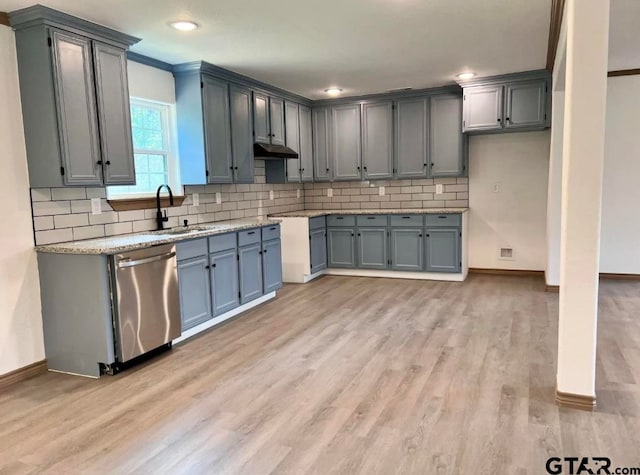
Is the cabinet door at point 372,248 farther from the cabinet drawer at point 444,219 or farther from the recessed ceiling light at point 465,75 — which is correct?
the recessed ceiling light at point 465,75

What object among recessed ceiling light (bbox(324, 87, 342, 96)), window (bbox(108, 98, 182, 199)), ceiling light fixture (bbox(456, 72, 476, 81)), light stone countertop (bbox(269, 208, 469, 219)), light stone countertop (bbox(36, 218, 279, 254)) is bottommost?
light stone countertop (bbox(36, 218, 279, 254))

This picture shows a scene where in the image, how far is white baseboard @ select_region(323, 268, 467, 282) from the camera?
5879mm

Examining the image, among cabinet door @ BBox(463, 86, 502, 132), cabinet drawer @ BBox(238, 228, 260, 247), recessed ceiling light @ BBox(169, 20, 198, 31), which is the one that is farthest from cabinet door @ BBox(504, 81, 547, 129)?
recessed ceiling light @ BBox(169, 20, 198, 31)

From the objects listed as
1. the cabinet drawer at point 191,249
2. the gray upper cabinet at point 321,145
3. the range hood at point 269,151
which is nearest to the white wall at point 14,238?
the cabinet drawer at point 191,249

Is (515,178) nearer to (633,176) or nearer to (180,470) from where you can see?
(633,176)

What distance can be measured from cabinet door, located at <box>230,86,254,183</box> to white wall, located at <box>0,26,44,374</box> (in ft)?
6.81

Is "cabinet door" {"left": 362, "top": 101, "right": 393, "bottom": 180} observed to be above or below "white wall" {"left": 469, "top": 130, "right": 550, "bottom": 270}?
above

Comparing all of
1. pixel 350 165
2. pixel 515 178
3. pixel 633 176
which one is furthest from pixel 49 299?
pixel 633 176

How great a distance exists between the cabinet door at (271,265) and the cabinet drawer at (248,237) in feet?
0.55

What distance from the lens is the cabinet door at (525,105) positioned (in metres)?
5.29

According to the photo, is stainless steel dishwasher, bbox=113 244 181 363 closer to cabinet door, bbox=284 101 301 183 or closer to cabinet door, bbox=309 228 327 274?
cabinet door, bbox=309 228 327 274

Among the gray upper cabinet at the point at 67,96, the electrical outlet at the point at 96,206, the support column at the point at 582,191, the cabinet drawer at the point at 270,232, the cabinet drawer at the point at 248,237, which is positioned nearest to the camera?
the support column at the point at 582,191

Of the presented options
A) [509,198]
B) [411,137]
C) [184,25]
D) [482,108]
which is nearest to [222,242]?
[184,25]

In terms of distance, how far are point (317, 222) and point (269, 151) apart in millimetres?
1320
